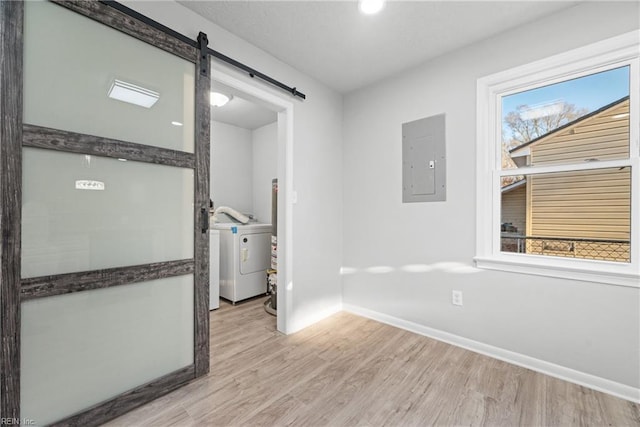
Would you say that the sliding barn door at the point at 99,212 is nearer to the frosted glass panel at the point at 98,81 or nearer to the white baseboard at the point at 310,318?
the frosted glass panel at the point at 98,81

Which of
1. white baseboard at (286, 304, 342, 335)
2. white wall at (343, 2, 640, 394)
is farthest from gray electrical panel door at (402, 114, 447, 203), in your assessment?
white baseboard at (286, 304, 342, 335)

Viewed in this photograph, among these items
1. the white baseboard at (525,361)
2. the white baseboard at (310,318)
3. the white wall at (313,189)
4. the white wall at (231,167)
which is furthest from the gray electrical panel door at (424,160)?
the white wall at (231,167)

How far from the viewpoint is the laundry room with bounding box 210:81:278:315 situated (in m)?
3.41

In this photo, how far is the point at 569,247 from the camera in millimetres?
1969

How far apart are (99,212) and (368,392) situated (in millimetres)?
1932

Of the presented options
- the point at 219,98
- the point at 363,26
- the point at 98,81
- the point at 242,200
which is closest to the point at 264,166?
the point at 242,200

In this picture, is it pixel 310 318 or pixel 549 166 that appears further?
pixel 310 318

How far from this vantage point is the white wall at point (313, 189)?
2.61 m

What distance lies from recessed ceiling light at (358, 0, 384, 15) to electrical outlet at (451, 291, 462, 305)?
2275 mm

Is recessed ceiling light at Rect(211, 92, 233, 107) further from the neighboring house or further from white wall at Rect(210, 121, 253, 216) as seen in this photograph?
the neighboring house

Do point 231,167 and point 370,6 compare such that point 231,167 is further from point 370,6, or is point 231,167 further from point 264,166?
point 370,6

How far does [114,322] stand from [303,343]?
4.71 feet

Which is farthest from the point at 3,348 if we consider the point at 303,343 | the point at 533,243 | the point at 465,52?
the point at 465,52

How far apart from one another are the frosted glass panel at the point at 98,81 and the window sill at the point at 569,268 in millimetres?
2467
